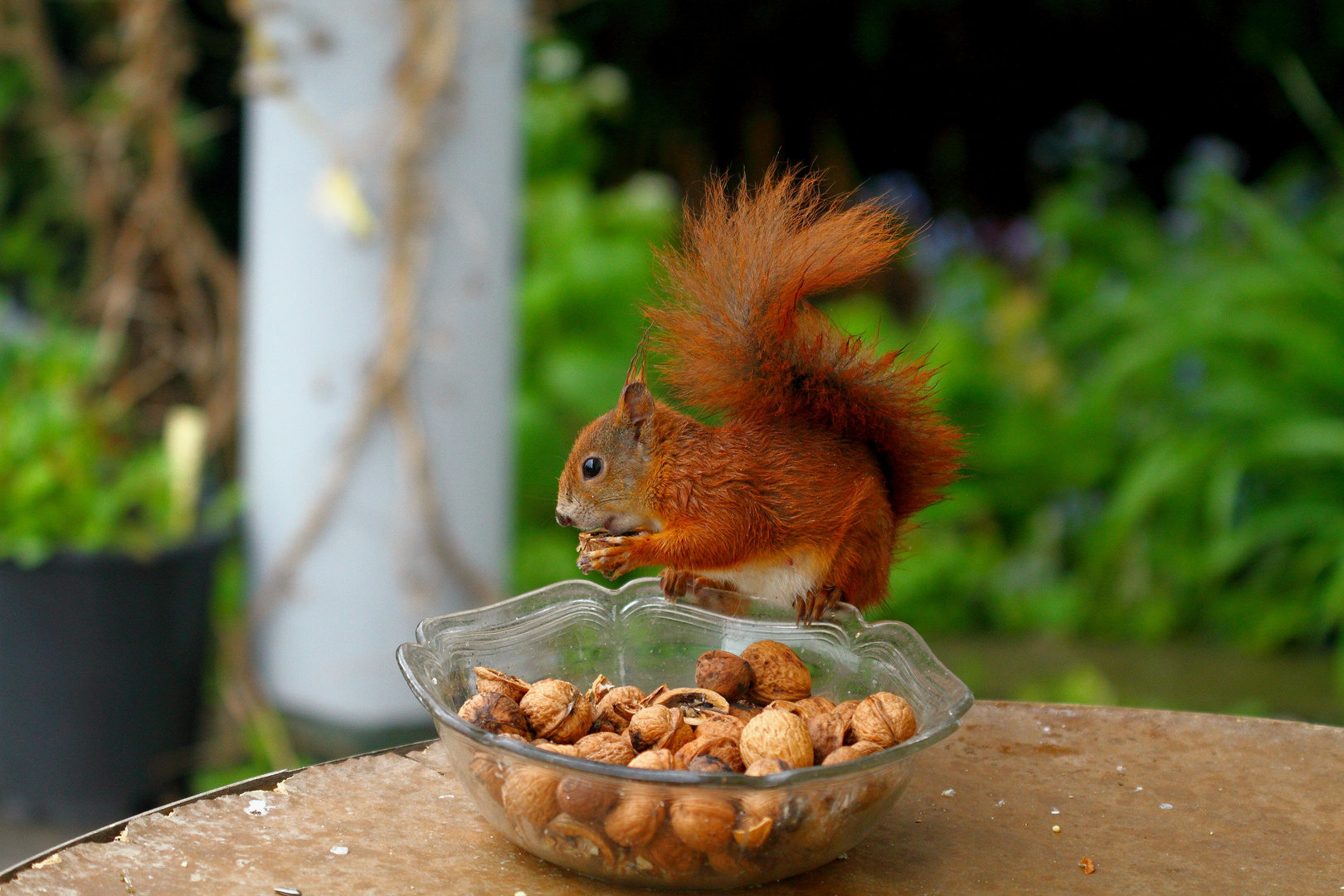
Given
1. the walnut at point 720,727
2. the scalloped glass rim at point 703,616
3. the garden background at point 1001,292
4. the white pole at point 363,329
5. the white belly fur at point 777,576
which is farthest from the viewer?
the garden background at point 1001,292

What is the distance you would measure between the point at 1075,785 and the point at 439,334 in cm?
123

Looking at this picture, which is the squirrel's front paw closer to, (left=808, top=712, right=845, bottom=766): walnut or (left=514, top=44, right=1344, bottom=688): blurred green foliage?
(left=808, top=712, right=845, bottom=766): walnut

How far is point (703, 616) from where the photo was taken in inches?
36.7

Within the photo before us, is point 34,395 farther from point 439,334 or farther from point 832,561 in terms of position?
point 832,561

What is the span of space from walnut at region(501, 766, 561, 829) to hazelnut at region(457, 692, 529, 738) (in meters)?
0.04

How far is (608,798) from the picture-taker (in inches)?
26.6

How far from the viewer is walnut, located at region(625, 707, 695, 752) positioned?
765 mm

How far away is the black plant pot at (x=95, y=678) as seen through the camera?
73.9 inches

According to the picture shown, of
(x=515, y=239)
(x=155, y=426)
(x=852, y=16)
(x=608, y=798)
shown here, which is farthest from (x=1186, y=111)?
(x=608, y=798)

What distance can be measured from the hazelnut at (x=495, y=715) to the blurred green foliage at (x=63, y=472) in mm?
1332

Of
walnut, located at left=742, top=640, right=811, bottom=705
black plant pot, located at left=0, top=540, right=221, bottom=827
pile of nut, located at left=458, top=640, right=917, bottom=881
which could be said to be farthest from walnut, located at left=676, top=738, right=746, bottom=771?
black plant pot, located at left=0, top=540, right=221, bottom=827

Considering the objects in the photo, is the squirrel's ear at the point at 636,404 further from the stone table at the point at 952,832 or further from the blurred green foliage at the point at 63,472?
the blurred green foliage at the point at 63,472

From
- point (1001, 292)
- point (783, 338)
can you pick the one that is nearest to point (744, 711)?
point (783, 338)

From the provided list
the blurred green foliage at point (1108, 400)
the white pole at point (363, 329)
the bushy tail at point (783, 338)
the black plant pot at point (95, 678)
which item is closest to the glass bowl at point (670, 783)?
the bushy tail at point (783, 338)
